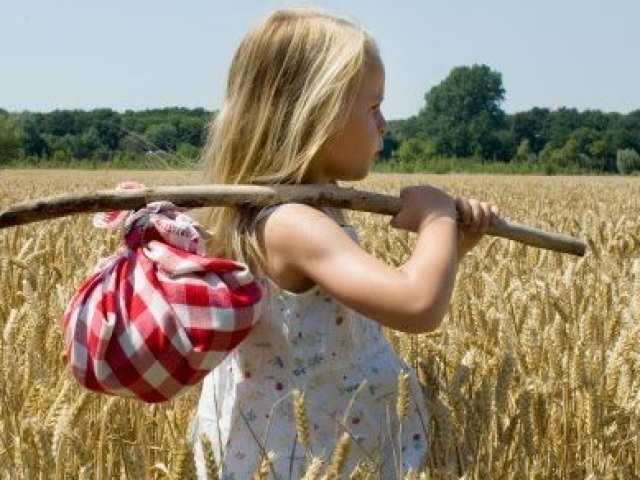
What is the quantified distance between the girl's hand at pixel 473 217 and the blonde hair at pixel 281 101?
22cm

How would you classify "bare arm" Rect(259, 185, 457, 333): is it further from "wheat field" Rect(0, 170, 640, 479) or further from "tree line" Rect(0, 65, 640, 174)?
"tree line" Rect(0, 65, 640, 174)

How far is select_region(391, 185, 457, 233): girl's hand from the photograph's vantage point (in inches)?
65.1

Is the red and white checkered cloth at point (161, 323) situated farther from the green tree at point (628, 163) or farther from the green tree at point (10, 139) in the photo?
the green tree at point (628, 163)

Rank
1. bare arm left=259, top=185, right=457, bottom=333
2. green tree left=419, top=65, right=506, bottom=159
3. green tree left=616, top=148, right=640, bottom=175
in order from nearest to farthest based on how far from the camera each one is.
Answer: bare arm left=259, top=185, right=457, bottom=333, green tree left=616, top=148, right=640, bottom=175, green tree left=419, top=65, right=506, bottom=159

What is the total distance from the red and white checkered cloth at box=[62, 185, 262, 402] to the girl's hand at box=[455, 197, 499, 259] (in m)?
0.38

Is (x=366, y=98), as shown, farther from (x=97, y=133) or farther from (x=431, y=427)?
(x=97, y=133)

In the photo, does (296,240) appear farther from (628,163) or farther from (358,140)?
(628,163)

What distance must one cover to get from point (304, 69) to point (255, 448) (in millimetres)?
537

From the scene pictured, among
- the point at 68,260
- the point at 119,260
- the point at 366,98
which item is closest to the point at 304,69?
the point at 366,98

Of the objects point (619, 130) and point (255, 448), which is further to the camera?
point (619, 130)

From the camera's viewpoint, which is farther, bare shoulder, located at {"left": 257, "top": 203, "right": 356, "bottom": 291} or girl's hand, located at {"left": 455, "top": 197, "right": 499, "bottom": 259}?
girl's hand, located at {"left": 455, "top": 197, "right": 499, "bottom": 259}

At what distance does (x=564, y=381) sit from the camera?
1780mm

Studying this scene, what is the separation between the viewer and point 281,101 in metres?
1.72

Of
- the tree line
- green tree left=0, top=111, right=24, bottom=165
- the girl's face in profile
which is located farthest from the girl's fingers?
green tree left=0, top=111, right=24, bottom=165
